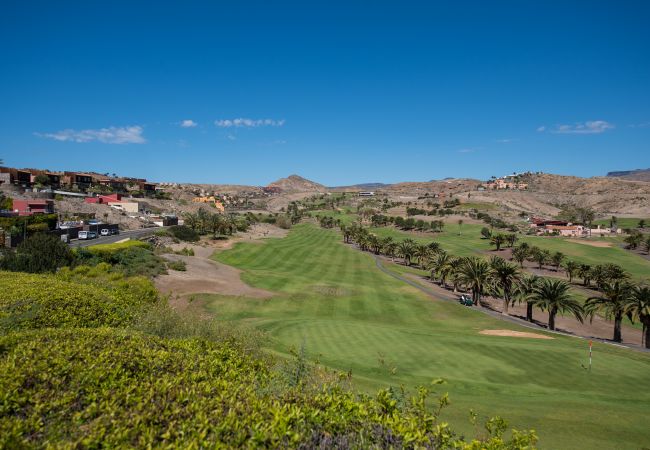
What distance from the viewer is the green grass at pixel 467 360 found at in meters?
15.7

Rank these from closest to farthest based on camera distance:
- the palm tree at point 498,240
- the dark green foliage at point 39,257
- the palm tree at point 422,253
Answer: the dark green foliage at point 39,257, the palm tree at point 422,253, the palm tree at point 498,240

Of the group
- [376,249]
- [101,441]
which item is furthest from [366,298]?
[376,249]

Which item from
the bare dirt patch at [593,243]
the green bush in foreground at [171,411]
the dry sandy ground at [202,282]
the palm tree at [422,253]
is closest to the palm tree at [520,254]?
the palm tree at [422,253]

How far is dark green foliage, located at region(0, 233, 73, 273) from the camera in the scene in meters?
35.0

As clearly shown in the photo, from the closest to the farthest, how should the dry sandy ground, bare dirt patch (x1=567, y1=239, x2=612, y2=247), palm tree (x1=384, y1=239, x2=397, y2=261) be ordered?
1. the dry sandy ground
2. palm tree (x1=384, y1=239, x2=397, y2=261)
3. bare dirt patch (x1=567, y1=239, x2=612, y2=247)

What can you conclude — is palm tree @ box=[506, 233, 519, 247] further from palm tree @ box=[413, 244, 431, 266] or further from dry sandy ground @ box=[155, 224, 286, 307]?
dry sandy ground @ box=[155, 224, 286, 307]

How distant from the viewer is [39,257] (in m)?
36.5

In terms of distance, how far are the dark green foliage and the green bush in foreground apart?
97.1 feet

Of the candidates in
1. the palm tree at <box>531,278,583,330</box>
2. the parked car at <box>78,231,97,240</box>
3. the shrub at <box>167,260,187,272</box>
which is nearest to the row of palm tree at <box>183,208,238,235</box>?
the parked car at <box>78,231,97,240</box>

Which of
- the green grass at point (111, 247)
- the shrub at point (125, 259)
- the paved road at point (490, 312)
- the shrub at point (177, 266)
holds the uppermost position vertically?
the green grass at point (111, 247)

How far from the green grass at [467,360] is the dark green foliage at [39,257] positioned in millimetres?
15418

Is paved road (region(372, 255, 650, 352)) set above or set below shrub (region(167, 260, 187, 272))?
below

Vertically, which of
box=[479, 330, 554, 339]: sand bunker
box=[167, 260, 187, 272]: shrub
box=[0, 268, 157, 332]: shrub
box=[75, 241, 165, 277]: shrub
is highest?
box=[0, 268, 157, 332]: shrub

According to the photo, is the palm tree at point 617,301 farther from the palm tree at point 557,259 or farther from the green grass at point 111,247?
the green grass at point 111,247
